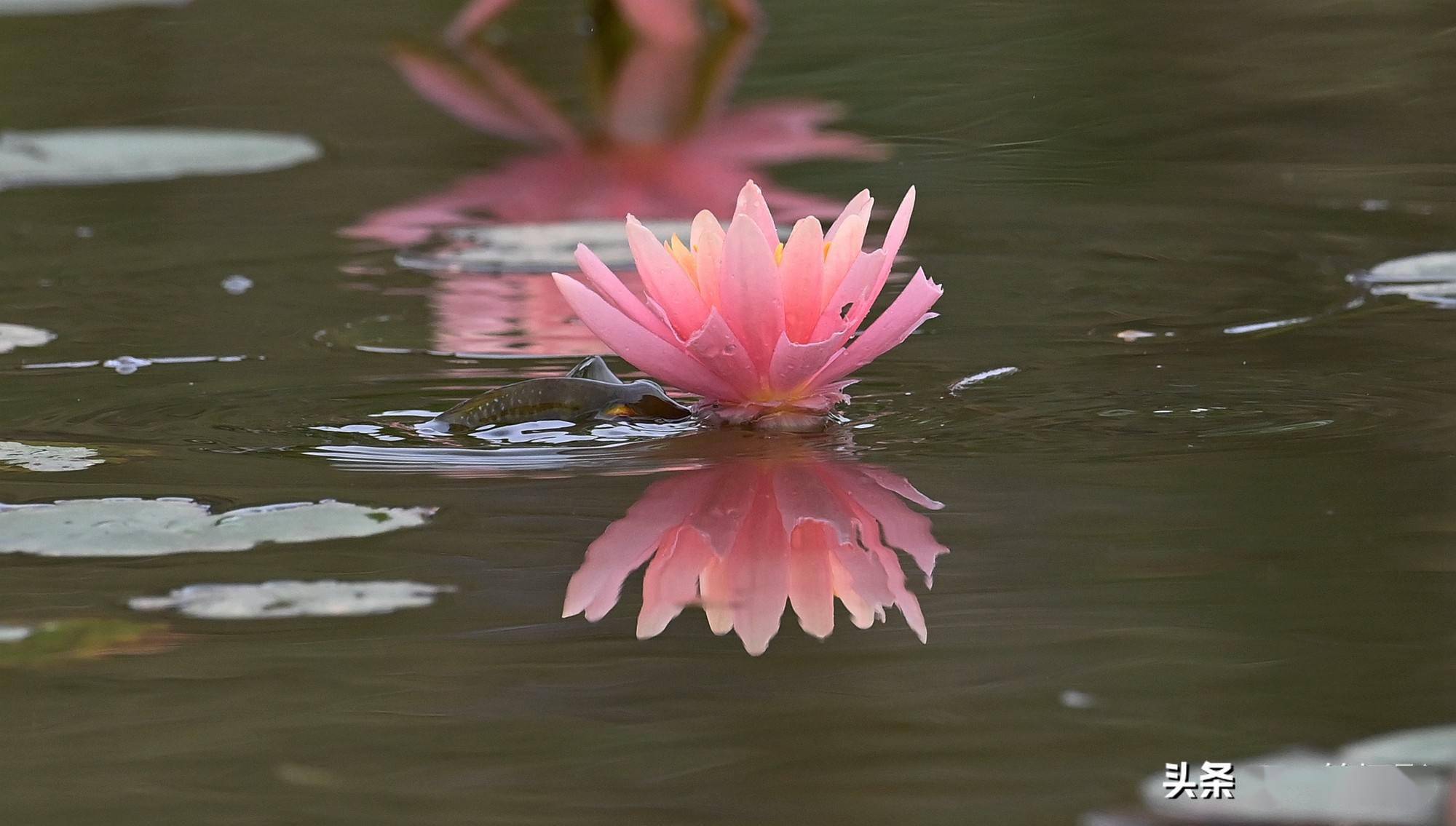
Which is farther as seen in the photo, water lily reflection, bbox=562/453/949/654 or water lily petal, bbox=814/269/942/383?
water lily petal, bbox=814/269/942/383

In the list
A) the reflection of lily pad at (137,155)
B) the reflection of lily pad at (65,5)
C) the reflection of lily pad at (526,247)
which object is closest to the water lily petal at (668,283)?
the reflection of lily pad at (526,247)

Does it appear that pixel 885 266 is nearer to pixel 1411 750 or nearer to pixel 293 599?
pixel 293 599

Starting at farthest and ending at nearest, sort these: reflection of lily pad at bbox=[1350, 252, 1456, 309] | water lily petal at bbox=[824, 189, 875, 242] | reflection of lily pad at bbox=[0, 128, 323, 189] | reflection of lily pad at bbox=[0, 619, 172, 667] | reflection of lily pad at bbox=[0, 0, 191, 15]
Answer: reflection of lily pad at bbox=[0, 0, 191, 15] < reflection of lily pad at bbox=[0, 128, 323, 189] < reflection of lily pad at bbox=[1350, 252, 1456, 309] < water lily petal at bbox=[824, 189, 875, 242] < reflection of lily pad at bbox=[0, 619, 172, 667]

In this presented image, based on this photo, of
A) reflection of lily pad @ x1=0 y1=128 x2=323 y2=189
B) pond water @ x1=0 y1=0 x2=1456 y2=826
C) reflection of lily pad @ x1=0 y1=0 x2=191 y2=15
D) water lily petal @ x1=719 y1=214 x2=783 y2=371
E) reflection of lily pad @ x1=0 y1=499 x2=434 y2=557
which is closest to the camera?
pond water @ x1=0 y1=0 x2=1456 y2=826

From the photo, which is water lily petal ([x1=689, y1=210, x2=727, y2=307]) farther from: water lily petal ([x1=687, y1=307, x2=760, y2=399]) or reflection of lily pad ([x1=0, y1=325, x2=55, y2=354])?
reflection of lily pad ([x1=0, y1=325, x2=55, y2=354])

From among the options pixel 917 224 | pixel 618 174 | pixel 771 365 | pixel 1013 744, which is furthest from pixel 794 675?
pixel 618 174

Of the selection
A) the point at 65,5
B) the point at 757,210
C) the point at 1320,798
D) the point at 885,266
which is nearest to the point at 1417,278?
the point at 885,266

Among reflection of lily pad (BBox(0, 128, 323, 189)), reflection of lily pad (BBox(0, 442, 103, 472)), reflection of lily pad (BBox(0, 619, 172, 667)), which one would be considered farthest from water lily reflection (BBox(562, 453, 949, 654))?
reflection of lily pad (BBox(0, 128, 323, 189))

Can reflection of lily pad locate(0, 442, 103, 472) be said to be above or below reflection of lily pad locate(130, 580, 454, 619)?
above
